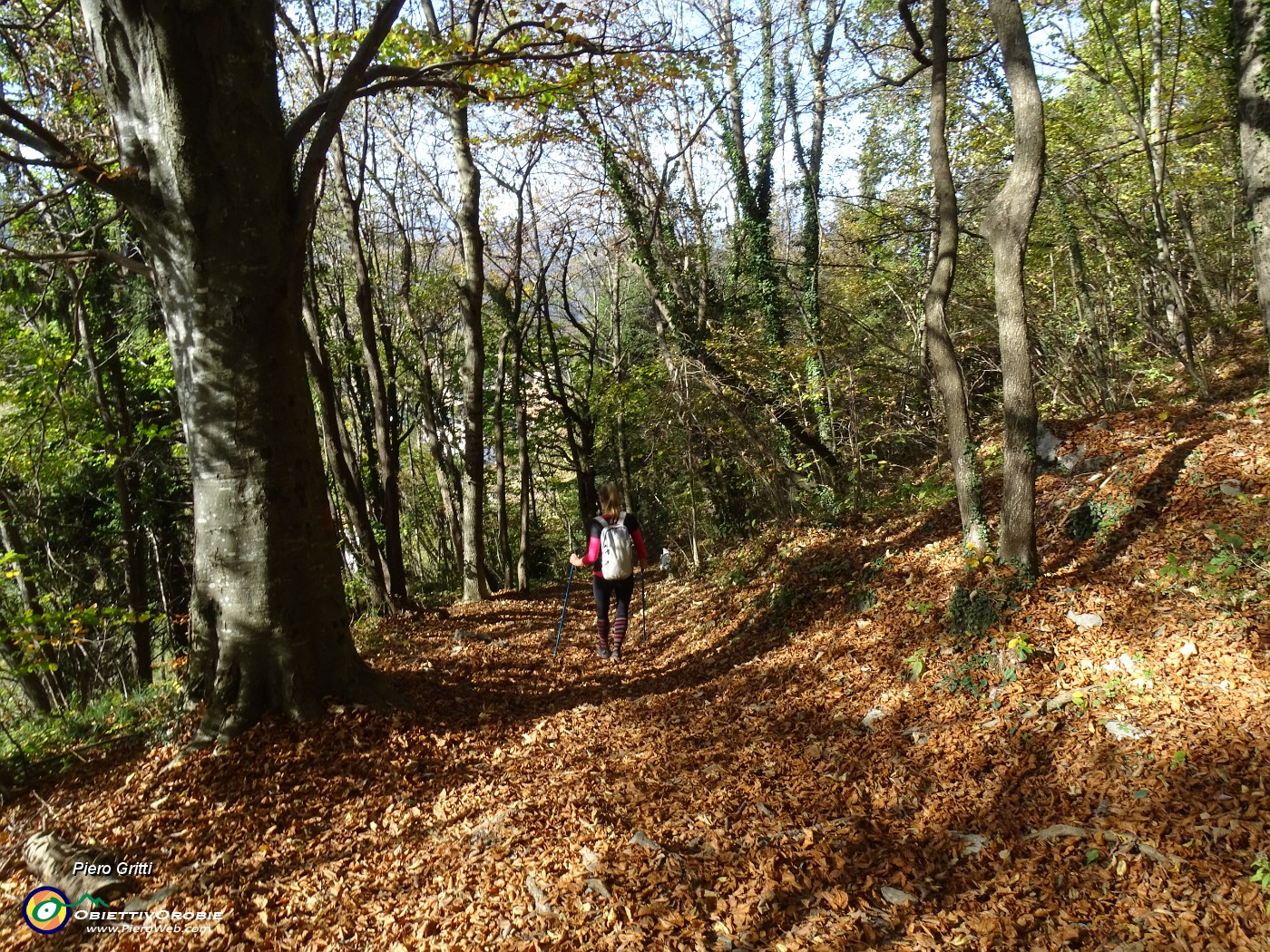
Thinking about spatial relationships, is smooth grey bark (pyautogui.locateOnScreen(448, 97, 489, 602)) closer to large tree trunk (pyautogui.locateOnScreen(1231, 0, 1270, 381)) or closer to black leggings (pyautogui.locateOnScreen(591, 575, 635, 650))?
black leggings (pyautogui.locateOnScreen(591, 575, 635, 650))

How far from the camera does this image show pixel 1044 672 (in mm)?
4301

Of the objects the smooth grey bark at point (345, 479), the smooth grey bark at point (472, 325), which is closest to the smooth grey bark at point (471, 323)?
the smooth grey bark at point (472, 325)

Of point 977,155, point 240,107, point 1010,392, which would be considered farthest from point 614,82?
point 977,155

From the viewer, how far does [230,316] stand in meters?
4.27

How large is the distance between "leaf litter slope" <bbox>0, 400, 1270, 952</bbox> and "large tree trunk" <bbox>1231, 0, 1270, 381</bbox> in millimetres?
1420

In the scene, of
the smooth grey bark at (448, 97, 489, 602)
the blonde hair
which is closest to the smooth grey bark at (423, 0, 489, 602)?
the smooth grey bark at (448, 97, 489, 602)

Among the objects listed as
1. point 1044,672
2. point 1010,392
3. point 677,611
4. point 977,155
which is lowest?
point 677,611

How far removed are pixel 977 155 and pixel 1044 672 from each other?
44.0 feet

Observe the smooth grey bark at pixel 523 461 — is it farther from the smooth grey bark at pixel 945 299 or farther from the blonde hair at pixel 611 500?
the smooth grey bark at pixel 945 299

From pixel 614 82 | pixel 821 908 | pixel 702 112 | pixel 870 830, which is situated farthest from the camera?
pixel 702 112

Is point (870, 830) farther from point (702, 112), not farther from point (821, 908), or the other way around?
point (702, 112)

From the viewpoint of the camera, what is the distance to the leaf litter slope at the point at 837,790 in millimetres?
2781

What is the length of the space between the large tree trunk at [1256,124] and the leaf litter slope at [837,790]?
1.42m

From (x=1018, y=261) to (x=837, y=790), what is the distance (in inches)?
152
